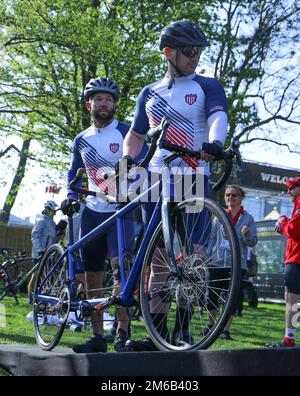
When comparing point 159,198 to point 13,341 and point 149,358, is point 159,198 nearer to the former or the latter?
point 149,358

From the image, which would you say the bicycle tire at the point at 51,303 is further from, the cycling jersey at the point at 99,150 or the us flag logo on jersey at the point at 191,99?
the us flag logo on jersey at the point at 191,99

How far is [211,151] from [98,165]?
2.22 m

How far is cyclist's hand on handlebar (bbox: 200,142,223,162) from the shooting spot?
179 inches

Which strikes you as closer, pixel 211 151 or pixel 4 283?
pixel 211 151

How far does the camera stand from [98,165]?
21.8ft

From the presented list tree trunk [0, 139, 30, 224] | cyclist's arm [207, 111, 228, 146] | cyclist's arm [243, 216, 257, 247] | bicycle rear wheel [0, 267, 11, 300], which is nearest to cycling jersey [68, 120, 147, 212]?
cyclist's arm [207, 111, 228, 146]

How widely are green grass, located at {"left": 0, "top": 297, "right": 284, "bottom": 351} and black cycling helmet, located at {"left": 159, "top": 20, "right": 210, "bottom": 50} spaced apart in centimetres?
356

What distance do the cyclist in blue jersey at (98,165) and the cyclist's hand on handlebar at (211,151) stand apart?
1467 mm

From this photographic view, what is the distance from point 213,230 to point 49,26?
14.5m

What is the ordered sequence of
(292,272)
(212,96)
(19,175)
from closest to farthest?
(212,96)
(292,272)
(19,175)

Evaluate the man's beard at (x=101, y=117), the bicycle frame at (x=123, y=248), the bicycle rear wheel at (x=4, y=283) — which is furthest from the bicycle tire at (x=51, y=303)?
the bicycle rear wheel at (x=4, y=283)

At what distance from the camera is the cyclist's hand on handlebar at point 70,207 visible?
6391 millimetres

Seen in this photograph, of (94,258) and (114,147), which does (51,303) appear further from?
(114,147)

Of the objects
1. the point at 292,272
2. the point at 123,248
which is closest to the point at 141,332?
the point at 292,272
